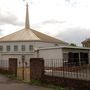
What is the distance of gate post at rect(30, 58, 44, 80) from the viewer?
21562 millimetres

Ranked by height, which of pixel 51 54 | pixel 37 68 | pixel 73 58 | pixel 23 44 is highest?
pixel 23 44

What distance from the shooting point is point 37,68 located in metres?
21.9

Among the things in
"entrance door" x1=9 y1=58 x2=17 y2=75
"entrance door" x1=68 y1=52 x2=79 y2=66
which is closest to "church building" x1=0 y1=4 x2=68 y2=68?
"entrance door" x1=68 y1=52 x2=79 y2=66

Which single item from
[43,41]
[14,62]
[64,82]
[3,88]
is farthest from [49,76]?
[43,41]

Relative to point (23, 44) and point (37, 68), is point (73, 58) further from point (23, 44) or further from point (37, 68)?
point (23, 44)

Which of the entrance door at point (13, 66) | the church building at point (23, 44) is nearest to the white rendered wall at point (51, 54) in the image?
the entrance door at point (13, 66)

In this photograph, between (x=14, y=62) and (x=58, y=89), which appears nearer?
(x=58, y=89)

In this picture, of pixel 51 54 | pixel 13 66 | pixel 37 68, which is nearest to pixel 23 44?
pixel 51 54

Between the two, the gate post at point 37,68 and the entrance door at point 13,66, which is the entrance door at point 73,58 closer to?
the entrance door at point 13,66

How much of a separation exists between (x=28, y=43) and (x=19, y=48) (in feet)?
9.00

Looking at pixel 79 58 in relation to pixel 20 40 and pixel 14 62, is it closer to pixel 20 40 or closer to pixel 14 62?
pixel 14 62

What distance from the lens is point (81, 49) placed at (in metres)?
48.9

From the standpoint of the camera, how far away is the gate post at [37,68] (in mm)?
21562

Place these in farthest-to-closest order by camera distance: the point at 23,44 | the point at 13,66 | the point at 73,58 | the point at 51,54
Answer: the point at 23,44
the point at 73,58
the point at 51,54
the point at 13,66
